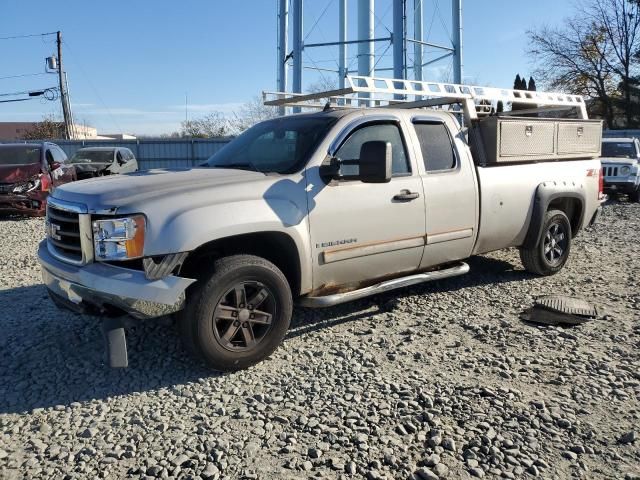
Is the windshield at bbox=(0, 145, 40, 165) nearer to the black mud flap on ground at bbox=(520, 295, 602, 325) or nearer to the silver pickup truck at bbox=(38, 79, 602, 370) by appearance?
the silver pickup truck at bbox=(38, 79, 602, 370)

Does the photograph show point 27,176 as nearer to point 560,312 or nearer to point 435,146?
point 435,146

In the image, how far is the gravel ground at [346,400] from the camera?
2926 mm

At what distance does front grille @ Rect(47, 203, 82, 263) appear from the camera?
12.9 feet

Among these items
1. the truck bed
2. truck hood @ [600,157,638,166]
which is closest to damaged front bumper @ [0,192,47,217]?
the truck bed

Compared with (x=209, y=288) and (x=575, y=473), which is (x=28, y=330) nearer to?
(x=209, y=288)

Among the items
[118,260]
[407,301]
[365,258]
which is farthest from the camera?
[407,301]

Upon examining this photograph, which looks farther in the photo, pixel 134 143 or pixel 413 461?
pixel 134 143

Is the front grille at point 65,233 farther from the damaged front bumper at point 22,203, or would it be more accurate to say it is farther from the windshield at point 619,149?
the windshield at point 619,149

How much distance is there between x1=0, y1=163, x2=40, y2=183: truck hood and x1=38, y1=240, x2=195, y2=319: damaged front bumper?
899 cm

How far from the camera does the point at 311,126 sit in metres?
4.79

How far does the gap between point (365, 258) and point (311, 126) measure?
1217 mm

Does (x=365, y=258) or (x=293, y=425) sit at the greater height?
(x=365, y=258)

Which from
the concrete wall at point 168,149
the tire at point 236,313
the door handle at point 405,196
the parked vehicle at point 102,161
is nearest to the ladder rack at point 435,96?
the door handle at point 405,196

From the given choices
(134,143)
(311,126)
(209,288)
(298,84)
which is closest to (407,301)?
(311,126)
